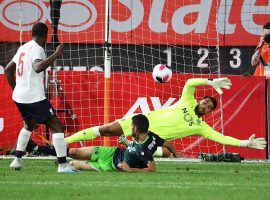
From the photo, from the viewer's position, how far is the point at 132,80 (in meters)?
19.3

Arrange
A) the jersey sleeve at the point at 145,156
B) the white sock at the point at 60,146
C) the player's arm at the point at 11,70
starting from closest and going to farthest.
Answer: the jersey sleeve at the point at 145,156 → the white sock at the point at 60,146 → the player's arm at the point at 11,70

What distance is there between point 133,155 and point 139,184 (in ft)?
6.63

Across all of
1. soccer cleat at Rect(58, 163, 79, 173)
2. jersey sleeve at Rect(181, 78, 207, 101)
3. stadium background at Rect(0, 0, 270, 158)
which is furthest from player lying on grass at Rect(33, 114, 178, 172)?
stadium background at Rect(0, 0, 270, 158)

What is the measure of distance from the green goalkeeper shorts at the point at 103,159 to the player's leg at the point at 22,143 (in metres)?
1.05

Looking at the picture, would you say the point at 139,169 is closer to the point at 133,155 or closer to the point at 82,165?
the point at 133,155

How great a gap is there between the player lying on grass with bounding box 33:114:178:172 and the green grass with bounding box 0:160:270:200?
23 cm

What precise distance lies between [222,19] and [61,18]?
3.59 m

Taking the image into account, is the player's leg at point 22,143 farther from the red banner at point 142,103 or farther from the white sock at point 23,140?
the red banner at point 142,103

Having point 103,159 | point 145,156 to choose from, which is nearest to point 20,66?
point 103,159

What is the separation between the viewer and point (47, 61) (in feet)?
45.5

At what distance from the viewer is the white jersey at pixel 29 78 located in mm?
14250

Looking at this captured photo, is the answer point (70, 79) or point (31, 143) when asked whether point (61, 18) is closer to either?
point (70, 79)

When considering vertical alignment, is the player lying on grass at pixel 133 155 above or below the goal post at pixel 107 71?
below

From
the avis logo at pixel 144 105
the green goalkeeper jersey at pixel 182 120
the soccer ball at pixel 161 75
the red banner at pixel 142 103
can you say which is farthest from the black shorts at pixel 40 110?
the avis logo at pixel 144 105
